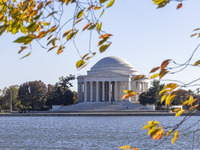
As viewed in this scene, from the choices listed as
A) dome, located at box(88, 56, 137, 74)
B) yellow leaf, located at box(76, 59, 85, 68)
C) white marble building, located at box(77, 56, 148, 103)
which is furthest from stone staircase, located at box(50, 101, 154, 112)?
yellow leaf, located at box(76, 59, 85, 68)

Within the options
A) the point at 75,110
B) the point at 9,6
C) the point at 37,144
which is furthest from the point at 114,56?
the point at 9,6

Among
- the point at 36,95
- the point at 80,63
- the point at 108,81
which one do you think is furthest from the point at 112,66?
the point at 80,63

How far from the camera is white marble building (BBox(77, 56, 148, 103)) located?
118 m

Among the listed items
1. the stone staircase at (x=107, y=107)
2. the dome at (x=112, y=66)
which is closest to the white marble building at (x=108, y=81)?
the dome at (x=112, y=66)

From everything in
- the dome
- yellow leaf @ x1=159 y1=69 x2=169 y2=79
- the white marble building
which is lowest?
yellow leaf @ x1=159 y1=69 x2=169 y2=79

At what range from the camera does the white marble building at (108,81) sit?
117963mm

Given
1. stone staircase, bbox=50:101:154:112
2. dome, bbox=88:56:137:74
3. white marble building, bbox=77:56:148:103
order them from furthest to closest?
dome, bbox=88:56:137:74 < white marble building, bbox=77:56:148:103 < stone staircase, bbox=50:101:154:112

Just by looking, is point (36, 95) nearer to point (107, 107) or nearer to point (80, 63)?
point (107, 107)

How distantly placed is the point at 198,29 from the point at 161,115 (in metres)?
75.0

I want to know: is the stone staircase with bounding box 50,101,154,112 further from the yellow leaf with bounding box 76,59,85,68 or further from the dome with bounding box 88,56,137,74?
the yellow leaf with bounding box 76,59,85,68

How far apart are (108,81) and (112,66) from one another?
6.97 metres

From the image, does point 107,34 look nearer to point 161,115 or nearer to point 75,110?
point 161,115

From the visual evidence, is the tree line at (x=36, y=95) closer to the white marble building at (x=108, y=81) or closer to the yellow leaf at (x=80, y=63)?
the white marble building at (x=108, y=81)

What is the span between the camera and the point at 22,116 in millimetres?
95875
